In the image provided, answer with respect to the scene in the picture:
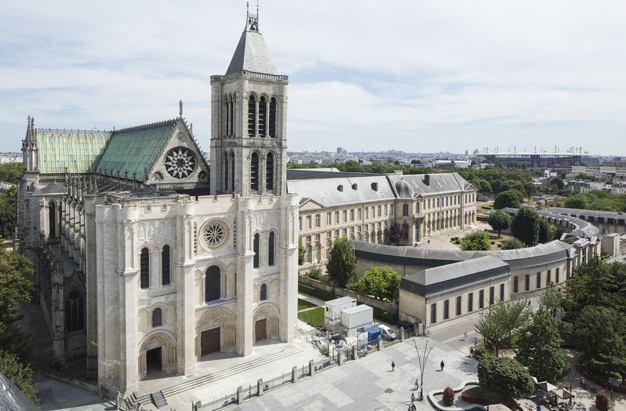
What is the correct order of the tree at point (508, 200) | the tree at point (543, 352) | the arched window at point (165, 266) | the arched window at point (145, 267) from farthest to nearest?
1. the tree at point (508, 200)
2. the arched window at point (165, 266)
3. the arched window at point (145, 267)
4. the tree at point (543, 352)

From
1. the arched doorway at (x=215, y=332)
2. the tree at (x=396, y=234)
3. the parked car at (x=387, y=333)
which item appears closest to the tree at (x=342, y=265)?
the parked car at (x=387, y=333)

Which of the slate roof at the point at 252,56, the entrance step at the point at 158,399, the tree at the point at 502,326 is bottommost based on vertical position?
the entrance step at the point at 158,399

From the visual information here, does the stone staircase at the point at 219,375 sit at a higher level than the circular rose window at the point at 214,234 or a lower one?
lower

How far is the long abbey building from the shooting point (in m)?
35.5

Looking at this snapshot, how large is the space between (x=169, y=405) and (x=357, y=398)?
14.7m

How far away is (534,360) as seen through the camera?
3666 cm

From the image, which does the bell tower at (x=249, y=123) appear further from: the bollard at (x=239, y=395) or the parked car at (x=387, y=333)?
the parked car at (x=387, y=333)

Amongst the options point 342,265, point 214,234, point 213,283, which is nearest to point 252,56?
point 214,234

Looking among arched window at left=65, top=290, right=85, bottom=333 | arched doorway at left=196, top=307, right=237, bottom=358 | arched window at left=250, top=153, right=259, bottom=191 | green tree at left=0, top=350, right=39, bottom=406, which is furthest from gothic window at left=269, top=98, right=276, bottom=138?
green tree at left=0, top=350, right=39, bottom=406

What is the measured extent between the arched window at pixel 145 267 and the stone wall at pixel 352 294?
26841 mm

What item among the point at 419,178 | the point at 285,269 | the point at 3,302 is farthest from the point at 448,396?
the point at 419,178

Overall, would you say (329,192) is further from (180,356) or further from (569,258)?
(180,356)

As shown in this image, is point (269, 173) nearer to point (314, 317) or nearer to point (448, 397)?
point (314, 317)

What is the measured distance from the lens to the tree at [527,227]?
3231 inches
